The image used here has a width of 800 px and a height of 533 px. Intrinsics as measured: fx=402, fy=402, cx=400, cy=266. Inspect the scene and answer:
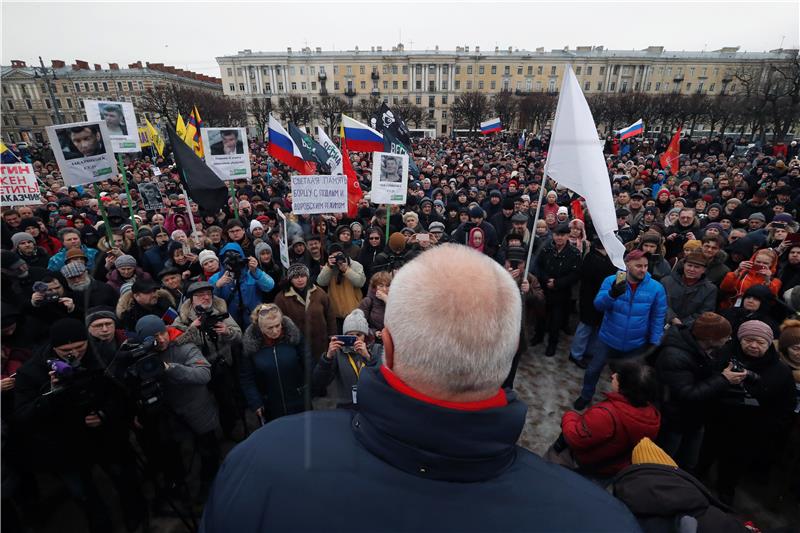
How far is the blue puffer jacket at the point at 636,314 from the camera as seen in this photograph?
404 cm

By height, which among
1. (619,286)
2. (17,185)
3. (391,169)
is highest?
(391,169)

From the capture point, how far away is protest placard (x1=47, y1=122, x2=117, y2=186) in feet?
18.4

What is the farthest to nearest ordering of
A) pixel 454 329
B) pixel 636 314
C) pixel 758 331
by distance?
pixel 636 314
pixel 758 331
pixel 454 329

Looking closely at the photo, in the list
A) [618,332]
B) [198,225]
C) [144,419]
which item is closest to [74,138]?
[198,225]

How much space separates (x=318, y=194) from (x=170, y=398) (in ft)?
11.0

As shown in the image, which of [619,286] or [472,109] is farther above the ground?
[472,109]

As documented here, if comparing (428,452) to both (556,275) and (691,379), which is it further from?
(556,275)

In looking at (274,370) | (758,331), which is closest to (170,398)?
(274,370)

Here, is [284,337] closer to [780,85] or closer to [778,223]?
[778,223]

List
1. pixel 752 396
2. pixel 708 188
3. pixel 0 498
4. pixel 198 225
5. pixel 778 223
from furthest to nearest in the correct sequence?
pixel 708 188 → pixel 198 225 → pixel 778 223 → pixel 752 396 → pixel 0 498

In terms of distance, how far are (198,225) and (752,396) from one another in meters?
7.56

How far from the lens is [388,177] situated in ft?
21.0

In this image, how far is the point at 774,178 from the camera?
1222 centimetres

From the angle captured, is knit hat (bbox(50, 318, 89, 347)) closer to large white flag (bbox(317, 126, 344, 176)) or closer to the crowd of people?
the crowd of people
